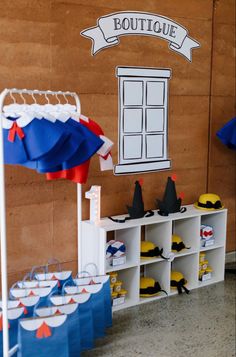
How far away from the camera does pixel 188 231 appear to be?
390 cm

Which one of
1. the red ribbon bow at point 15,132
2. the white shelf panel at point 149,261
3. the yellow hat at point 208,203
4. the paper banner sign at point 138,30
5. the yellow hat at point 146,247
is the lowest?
the white shelf panel at point 149,261

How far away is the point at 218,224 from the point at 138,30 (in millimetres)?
1657

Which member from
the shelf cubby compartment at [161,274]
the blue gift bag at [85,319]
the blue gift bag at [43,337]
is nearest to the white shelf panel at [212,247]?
the shelf cubby compartment at [161,274]

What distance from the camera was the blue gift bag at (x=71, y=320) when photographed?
2.66 metres

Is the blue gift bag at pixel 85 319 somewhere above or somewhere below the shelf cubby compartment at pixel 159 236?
below

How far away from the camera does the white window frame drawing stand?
143 inches

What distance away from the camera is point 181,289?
3.78 meters

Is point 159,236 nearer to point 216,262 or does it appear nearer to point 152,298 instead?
point 152,298

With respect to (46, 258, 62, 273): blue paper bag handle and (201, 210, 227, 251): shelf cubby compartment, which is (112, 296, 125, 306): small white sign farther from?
(201, 210, 227, 251): shelf cubby compartment

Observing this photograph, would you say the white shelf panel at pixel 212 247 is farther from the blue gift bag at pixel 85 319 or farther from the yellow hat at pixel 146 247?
the blue gift bag at pixel 85 319

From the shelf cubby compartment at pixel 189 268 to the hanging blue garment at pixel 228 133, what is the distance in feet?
3.13

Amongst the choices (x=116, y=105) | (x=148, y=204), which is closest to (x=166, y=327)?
(x=148, y=204)

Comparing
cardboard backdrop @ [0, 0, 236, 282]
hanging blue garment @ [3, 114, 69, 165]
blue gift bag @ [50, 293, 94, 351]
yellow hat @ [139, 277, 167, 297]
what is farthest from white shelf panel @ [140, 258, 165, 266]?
hanging blue garment @ [3, 114, 69, 165]

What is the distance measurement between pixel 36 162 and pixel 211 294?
6.29 ft
